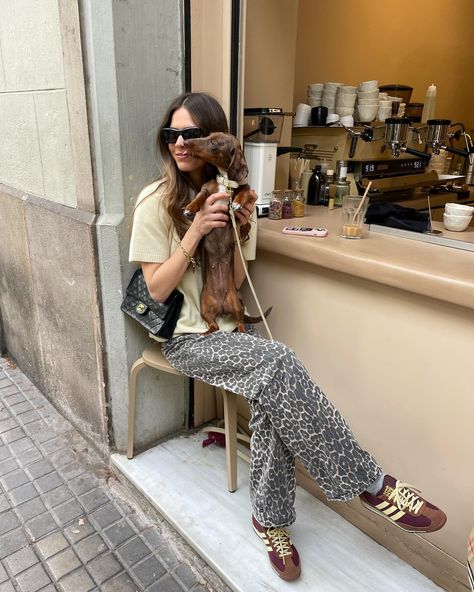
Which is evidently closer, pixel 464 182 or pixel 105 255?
pixel 105 255

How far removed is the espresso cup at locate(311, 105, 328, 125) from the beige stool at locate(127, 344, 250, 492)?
4.45 feet

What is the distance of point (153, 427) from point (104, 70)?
1395 millimetres

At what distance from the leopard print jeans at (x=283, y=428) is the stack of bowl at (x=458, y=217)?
0.86 meters

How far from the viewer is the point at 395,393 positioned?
143 cm

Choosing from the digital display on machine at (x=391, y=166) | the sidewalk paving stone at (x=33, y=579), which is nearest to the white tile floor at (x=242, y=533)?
the sidewalk paving stone at (x=33, y=579)

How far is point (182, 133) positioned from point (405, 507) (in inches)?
50.8

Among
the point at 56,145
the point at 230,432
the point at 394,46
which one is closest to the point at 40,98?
the point at 56,145

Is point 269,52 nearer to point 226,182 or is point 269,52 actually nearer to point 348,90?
point 348,90

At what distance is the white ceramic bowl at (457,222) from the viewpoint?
5.50ft

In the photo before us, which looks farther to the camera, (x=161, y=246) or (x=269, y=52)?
(x=269, y=52)

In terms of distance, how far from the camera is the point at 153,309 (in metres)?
1.56

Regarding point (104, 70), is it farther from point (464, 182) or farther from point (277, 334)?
point (464, 182)

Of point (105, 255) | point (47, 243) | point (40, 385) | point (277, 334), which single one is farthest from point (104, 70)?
point (40, 385)

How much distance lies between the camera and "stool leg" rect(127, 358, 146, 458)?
172 cm
